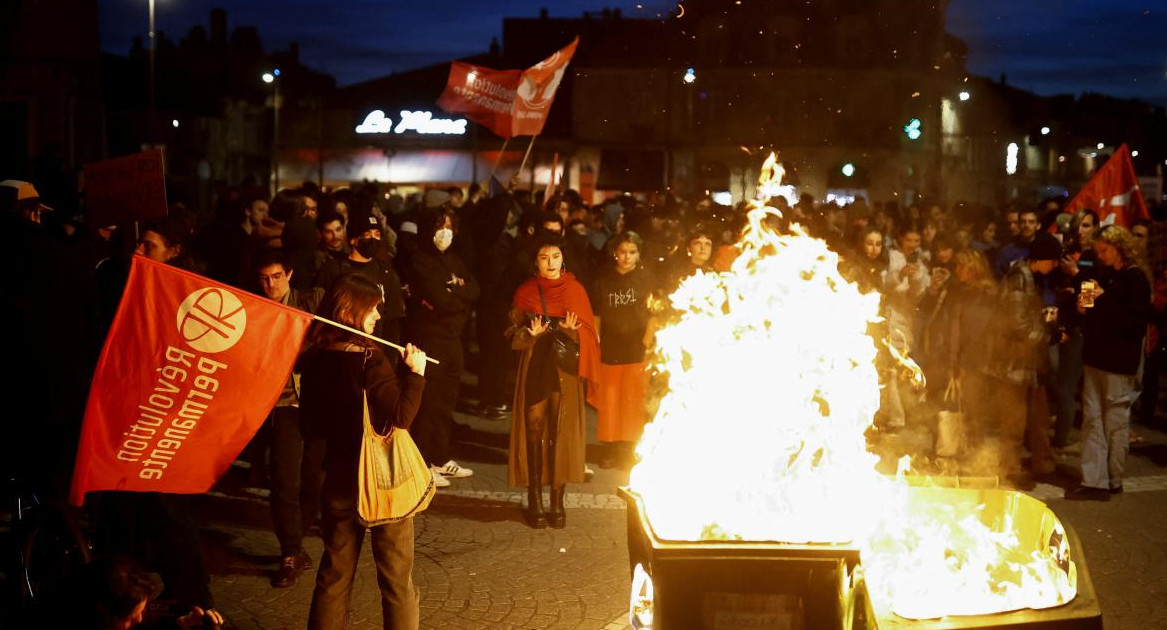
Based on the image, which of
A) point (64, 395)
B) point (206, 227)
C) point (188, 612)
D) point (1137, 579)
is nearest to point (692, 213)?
point (206, 227)

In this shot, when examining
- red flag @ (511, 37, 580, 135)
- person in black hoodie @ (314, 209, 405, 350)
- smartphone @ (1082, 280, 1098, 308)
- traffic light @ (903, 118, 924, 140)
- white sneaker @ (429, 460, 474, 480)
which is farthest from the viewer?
traffic light @ (903, 118, 924, 140)

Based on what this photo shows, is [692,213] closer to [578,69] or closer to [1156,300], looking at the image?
[1156,300]

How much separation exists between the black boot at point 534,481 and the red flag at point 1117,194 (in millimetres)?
8325

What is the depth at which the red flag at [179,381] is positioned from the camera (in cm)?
463

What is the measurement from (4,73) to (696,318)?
18810 mm

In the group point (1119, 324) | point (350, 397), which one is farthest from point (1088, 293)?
point (350, 397)

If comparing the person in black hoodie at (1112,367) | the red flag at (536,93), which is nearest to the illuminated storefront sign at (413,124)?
the red flag at (536,93)

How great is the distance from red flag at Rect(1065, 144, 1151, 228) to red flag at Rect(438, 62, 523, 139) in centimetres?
732

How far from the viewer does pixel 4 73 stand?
20.2 m

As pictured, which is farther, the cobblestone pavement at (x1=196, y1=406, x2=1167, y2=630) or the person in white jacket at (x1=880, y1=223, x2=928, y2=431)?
the person in white jacket at (x1=880, y1=223, x2=928, y2=431)

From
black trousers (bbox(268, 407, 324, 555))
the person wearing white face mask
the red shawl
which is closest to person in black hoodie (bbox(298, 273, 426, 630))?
black trousers (bbox(268, 407, 324, 555))

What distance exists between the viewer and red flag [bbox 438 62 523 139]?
15.1m

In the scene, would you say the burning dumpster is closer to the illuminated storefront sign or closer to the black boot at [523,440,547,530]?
the black boot at [523,440,547,530]

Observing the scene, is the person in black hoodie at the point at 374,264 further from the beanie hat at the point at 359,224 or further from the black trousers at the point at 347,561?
the black trousers at the point at 347,561
